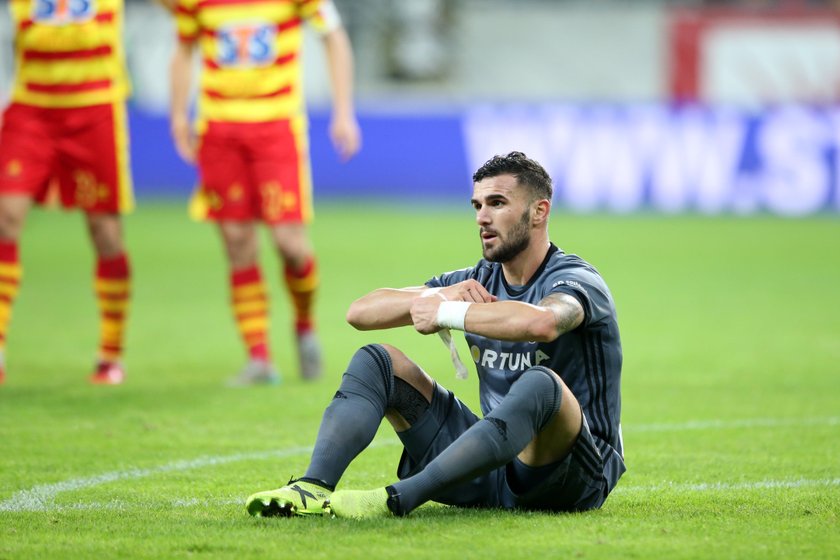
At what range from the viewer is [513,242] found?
4844 mm

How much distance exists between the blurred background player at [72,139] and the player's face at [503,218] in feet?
13.0

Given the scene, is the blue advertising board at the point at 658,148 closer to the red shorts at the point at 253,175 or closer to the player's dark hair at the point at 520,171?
the red shorts at the point at 253,175

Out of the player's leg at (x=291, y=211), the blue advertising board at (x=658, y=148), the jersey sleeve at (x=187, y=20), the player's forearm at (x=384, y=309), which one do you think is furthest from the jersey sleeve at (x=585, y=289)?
the blue advertising board at (x=658, y=148)

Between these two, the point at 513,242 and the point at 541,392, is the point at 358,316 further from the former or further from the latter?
the point at 541,392

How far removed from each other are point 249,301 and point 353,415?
3.69 metres

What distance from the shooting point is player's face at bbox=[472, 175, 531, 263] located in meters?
4.84

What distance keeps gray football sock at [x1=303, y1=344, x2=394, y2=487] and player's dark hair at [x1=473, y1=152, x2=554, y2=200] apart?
72cm

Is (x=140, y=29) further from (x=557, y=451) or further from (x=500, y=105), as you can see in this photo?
(x=557, y=451)

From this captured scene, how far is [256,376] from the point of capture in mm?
8219

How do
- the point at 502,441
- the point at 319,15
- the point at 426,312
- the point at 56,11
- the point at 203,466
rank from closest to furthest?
the point at 502,441 → the point at 426,312 → the point at 203,466 → the point at 56,11 → the point at 319,15

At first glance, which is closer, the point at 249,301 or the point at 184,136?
the point at 249,301

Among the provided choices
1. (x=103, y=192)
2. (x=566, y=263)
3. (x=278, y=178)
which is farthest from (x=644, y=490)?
(x=103, y=192)

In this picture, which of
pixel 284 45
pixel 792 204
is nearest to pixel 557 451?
pixel 284 45

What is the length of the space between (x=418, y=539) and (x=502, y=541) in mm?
257
